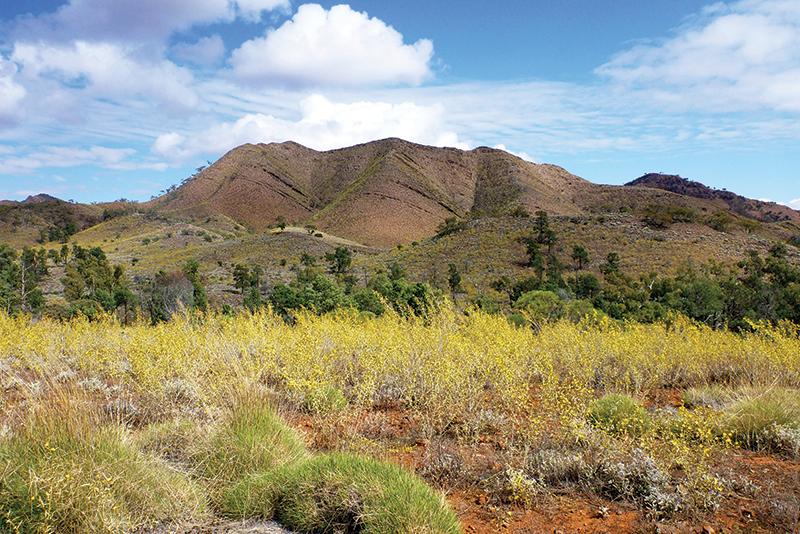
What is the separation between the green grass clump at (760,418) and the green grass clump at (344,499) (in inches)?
164

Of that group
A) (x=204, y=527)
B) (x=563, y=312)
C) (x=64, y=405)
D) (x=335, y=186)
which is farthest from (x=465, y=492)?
(x=335, y=186)

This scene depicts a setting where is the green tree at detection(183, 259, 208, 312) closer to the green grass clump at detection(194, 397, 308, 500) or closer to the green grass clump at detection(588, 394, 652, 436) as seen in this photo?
the green grass clump at detection(194, 397, 308, 500)

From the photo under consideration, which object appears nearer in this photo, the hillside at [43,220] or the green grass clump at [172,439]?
the green grass clump at [172,439]

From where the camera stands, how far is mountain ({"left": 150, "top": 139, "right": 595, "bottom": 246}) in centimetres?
10656

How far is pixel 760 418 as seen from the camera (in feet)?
19.6

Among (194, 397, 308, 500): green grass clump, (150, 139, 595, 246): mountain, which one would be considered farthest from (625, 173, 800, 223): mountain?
(194, 397, 308, 500): green grass clump

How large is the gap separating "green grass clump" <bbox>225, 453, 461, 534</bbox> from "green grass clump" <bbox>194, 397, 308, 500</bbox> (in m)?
0.24

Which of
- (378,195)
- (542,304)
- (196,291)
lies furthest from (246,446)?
(378,195)

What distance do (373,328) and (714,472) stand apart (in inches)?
267

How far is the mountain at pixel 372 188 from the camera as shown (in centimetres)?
10656

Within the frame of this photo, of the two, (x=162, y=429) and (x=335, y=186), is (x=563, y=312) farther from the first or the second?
(x=335, y=186)

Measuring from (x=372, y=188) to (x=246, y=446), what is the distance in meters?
114

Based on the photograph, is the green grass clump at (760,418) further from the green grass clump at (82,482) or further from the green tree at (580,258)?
the green tree at (580,258)

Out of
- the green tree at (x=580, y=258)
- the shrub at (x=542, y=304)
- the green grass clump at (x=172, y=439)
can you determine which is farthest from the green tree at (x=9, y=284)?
the green tree at (x=580, y=258)
